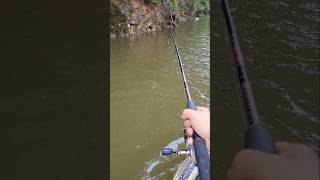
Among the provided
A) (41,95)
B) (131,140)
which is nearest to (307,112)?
(131,140)

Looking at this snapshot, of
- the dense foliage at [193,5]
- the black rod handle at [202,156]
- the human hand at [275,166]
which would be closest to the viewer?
the human hand at [275,166]

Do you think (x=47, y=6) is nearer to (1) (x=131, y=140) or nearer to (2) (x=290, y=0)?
(2) (x=290, y=0)

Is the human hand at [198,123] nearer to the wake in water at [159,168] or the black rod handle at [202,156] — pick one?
the black rod handle at [202,156]

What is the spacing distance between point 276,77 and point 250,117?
8100 mm

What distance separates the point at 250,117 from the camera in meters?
1.00

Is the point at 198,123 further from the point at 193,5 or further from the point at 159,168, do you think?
the point at 193,5

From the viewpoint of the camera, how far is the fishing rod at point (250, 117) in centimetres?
89

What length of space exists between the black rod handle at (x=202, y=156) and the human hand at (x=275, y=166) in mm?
1154

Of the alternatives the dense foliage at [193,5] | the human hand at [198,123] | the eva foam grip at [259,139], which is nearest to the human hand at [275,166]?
the eva foam grip at [259,139]

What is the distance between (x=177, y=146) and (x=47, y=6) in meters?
11.4

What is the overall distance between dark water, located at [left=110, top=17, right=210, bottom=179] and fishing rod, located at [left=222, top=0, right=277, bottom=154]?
6244 millimetres

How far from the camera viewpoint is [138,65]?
48.1ft

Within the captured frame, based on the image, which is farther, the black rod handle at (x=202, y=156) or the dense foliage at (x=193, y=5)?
the dense foliage at (x=193, y=5)

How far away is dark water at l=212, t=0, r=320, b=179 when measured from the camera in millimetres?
6996
